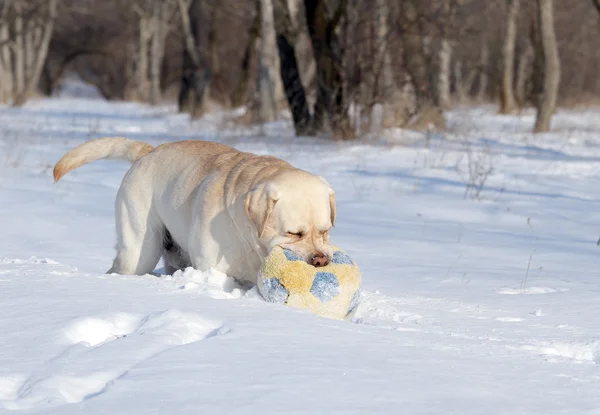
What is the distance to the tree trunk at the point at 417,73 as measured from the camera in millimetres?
16312

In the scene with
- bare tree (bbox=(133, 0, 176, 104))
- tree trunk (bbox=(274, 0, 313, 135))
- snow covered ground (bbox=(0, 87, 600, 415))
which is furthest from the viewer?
bare tree (bbox=(133, 0, 176, 104))

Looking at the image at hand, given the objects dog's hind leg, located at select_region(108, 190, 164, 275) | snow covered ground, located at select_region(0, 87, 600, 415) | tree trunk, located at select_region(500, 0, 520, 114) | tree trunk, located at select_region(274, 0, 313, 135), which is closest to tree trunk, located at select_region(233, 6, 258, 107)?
tree trunk, located at select_region(500, 0, 520, 114)

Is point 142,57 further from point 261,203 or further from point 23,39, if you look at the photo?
point 261,203

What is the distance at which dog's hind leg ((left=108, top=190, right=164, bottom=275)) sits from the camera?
536 centimetres

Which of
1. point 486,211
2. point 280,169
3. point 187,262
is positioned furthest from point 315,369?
point 486,211

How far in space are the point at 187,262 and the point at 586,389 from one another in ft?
9.25

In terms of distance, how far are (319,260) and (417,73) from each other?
13650mm

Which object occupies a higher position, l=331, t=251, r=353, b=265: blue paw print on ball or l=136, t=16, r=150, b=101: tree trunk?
l=331, t=251, r=353, b=265: blue paw print on ball

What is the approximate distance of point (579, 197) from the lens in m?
9.90

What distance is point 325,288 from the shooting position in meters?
4.40

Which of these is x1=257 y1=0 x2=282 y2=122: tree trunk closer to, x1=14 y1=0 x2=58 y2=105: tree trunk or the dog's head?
the dog's head

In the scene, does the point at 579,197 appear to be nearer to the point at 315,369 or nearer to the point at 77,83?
the point at 315,369

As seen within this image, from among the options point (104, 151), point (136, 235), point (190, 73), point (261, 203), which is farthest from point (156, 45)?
point (261, 203)

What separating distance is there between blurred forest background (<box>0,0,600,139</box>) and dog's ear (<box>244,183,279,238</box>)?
10.2 metres
